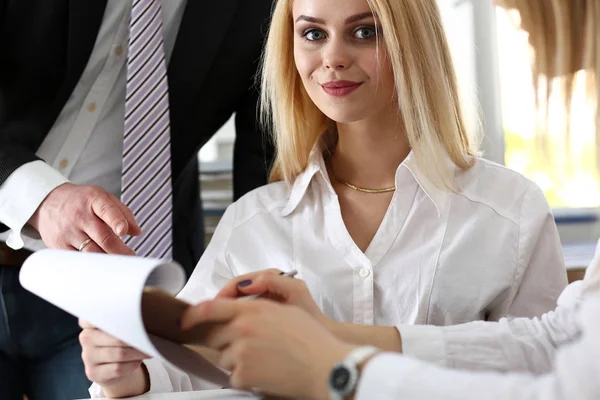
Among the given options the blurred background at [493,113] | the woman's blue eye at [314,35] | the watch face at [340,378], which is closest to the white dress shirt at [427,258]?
the woman's blue eye at [314,35]

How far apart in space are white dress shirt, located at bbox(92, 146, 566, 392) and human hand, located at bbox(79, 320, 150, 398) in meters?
0.07

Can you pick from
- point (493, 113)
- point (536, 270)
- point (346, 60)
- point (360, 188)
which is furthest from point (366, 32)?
point (493, 113)

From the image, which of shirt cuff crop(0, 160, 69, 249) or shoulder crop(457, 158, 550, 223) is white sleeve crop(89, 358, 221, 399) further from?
shoulder crop(457, 158, 550, 223)

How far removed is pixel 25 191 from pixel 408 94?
2.47 ft

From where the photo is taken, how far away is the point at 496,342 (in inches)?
47.2

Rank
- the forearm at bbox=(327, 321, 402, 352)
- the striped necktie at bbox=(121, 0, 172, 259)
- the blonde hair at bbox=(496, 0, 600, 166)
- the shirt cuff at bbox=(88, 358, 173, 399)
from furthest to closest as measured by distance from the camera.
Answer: the striped necktie at bbox=(121, 0, 172, 259), the shirt cuff at bbox=(88, 358, 173, 399), the forearm at bbox=(327, 321, 402, 352), the blonde hair at bbox=(496, 0, 600, 166)

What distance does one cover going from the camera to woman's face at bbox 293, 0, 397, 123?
1448mm

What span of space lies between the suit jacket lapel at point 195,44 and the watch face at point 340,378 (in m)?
1.15

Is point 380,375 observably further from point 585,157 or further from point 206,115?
point 206,115

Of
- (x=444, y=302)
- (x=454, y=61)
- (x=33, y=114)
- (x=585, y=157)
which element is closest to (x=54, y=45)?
(x=33, y=114)

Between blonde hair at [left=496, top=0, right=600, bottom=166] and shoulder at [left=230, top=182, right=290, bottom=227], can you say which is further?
shoulder at [left=230, top=182, right=290, bottom=227]

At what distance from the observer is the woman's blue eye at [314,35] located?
150 cm

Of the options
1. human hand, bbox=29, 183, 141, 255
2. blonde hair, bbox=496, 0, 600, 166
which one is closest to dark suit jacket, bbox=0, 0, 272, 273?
human hand, bbox=29, 183, 141, 255

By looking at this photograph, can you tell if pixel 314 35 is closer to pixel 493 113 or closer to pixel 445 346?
pixel 445 346
